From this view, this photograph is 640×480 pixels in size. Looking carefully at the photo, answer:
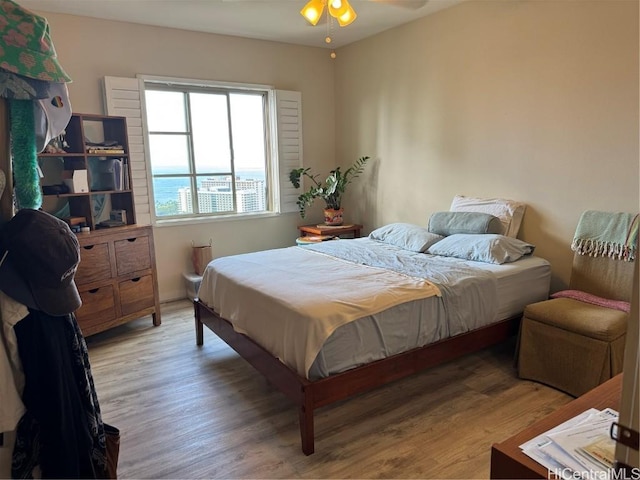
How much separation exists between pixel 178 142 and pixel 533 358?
→ 3.69 metres

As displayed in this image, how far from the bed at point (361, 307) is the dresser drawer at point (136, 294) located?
2.20 ft

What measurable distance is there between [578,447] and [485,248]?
6.51 feet

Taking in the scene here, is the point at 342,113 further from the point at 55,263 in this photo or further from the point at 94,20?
the point at 55,263

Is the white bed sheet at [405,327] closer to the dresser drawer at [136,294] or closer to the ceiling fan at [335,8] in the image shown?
the ceiling fan at [335,8]

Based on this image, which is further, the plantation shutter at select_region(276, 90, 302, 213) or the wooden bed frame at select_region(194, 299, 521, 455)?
the plantation shutter at select_region(276, 90, 302, 213)

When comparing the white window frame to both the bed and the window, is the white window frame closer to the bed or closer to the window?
the window

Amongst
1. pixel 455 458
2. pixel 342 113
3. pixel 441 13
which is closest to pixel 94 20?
pixel 342 113

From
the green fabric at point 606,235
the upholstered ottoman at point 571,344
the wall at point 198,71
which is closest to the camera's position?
the upholstered ottoman at point 571,344

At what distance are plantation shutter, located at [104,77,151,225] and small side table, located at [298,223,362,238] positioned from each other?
1.66 metres

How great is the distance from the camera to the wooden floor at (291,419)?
6.35ft

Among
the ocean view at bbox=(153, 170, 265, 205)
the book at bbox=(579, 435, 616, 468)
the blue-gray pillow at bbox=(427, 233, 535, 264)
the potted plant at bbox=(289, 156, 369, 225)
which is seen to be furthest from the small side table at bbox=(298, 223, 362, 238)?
the book at bbox=(579, 435, 616, 468)

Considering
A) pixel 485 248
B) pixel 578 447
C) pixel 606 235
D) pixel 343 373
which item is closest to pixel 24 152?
pixel 343 373

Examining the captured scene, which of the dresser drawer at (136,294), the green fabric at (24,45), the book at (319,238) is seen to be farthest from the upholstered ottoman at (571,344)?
the dresser drawer at (136,294)

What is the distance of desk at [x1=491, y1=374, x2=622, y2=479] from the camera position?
111 cm
